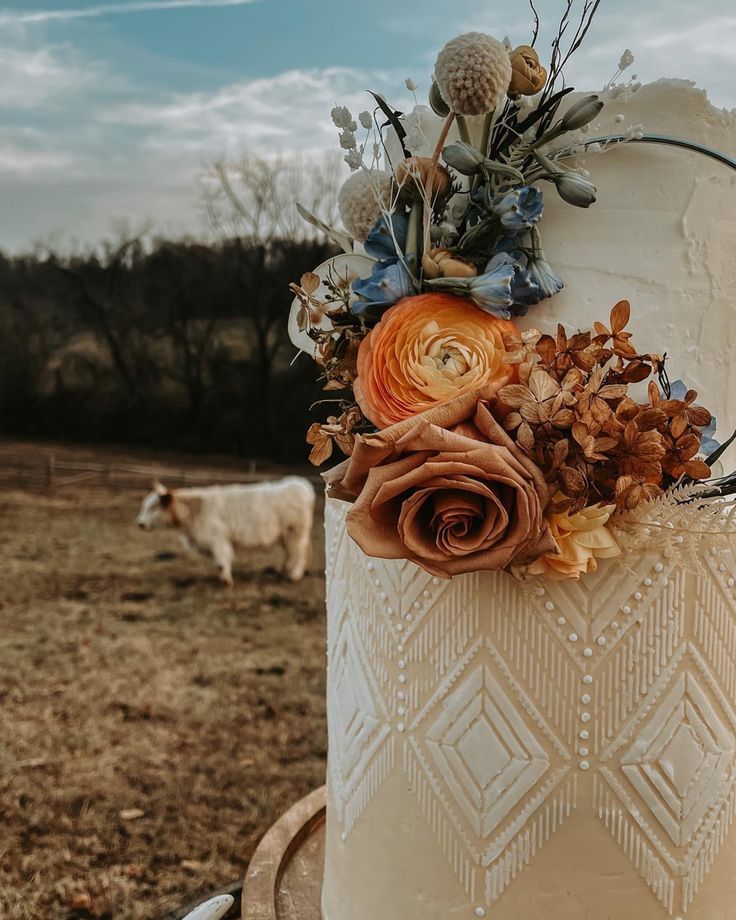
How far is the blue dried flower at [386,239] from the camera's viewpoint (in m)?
1.21

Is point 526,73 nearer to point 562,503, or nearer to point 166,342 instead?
point 562,503

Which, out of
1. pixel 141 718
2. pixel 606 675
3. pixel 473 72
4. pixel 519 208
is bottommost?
pixel 141 718

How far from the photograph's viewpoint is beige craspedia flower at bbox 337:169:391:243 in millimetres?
1251

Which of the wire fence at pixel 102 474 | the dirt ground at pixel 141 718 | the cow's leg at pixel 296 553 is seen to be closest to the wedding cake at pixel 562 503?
the dirt ground at pixel 141 718

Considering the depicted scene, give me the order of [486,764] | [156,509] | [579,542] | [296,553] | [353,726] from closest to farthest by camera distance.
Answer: [579,542], [486,764], [353,726], [156,509], [296,553]

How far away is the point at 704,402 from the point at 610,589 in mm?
314

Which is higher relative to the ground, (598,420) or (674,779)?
(598,420)

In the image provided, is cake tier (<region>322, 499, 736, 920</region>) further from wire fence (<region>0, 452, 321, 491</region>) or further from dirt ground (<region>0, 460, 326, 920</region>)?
wire fence (<region>0, 452, 321, 491</region>)

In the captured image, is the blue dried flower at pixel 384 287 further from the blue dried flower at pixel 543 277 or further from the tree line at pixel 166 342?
the tree line at pixel 166 342

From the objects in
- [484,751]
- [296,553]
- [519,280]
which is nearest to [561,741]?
[484,751]

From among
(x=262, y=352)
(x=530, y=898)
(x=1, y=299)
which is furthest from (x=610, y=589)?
(x=1, y=299)

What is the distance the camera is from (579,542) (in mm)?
1125

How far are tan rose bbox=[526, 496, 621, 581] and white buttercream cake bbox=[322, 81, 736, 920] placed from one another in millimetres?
53

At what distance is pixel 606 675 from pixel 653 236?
25.0 inches
